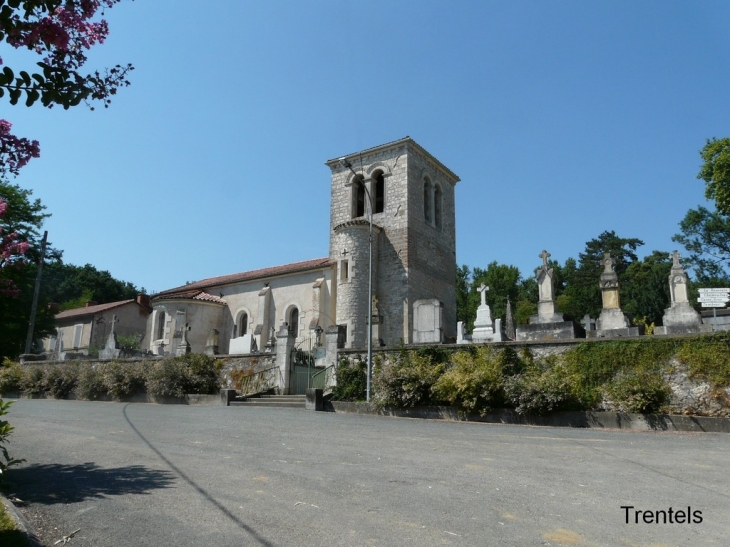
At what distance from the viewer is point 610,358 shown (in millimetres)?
13414

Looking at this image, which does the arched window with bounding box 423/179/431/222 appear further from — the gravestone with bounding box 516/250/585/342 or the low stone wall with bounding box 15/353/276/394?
the low stone wall with bounding box 15/353/276/394

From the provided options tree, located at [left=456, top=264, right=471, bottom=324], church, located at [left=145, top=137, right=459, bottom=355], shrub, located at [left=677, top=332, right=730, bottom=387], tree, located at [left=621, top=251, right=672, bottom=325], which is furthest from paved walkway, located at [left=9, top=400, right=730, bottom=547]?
tree, located at [left=456, top=264, right=471, bottom=324]

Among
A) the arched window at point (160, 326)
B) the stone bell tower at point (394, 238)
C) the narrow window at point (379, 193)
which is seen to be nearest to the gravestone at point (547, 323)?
the stone bell tower at point (394, 238)

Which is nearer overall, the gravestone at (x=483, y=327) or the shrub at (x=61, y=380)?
the gravestone at (x=483, y=327)

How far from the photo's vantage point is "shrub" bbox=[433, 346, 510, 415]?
44.5ft

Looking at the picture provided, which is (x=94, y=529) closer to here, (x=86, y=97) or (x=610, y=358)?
(x=86, y=97)

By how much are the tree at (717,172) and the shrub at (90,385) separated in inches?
1388

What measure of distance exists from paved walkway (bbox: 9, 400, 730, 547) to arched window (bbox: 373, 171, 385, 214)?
23946 mm

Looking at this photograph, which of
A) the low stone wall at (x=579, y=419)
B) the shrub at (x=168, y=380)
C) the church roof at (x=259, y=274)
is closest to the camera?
the low stone wall at (x=579, y=419)

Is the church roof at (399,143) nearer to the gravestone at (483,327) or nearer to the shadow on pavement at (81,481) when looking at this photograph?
the gravestone at (483,327)

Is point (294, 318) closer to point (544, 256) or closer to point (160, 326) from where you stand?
point (160, 326)

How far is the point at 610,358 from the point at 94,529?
1249 centimetres

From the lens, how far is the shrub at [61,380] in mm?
23844

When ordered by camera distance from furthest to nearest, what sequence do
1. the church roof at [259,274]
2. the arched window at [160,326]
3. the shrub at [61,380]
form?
the arched window at [160,326] < the church roof at [259,274] < the shrub at [61,380]
